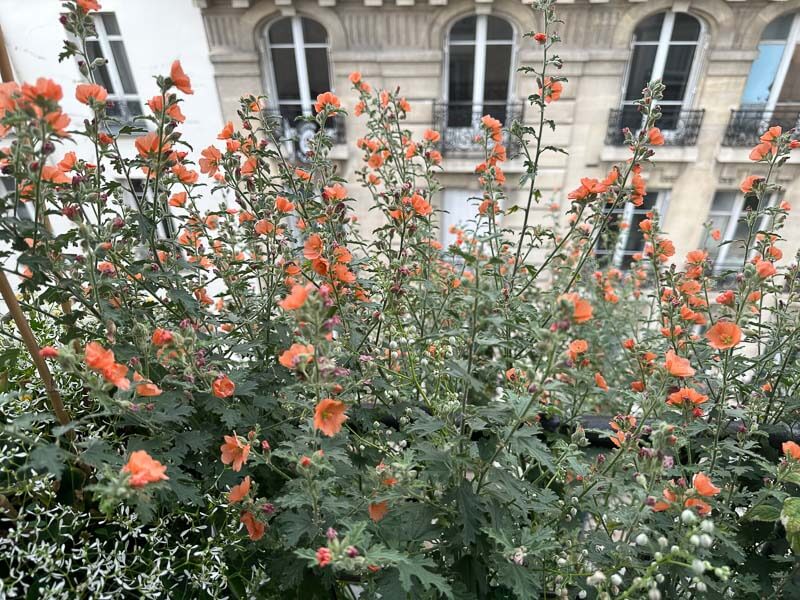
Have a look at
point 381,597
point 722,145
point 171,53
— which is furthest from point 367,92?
point 722,145

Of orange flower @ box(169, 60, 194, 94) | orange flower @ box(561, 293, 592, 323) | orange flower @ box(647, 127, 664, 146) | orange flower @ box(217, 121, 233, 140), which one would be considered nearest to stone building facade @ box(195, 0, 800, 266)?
orange flower @ box(647, 127, 664, 146)

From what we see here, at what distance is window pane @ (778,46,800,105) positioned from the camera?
5.45 m

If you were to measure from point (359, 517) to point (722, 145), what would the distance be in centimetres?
653

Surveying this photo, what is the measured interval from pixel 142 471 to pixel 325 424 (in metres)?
0.38

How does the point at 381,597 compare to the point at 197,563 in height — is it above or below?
above

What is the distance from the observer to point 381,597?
119 centimetres

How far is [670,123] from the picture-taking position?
5.88 metres

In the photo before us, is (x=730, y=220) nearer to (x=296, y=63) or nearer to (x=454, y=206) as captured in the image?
(x=454, y=206)

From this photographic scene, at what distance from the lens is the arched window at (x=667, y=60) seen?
534 cm

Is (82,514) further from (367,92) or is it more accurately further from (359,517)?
(367,92)

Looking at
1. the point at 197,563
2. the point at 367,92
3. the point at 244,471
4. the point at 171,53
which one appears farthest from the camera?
the point at 171,53

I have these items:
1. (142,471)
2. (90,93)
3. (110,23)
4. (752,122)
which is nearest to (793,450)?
(142,471)

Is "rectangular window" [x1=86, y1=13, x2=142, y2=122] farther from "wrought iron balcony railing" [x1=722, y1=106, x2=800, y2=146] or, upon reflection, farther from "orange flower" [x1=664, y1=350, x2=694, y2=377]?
"wrought iron balcony railing" [x1=722, y1=106, x2=800, y2=146]

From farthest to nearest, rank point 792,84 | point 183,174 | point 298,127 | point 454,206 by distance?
point 454,206 < point 298,127 < point 792,84 < point 183,174
